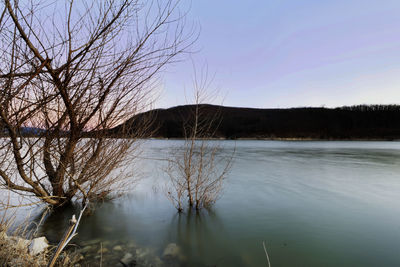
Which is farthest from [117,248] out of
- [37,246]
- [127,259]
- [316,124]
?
[316,124]

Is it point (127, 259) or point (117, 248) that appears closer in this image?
point (127, 259)

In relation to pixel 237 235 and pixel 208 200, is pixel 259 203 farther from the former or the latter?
pixel 237 235

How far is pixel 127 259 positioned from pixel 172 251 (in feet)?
2.76

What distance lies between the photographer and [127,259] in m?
3.81

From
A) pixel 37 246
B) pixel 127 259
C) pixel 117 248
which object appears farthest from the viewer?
pixel 117 248

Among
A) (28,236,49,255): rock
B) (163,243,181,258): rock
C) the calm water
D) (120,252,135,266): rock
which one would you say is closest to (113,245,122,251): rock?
(120,252,135,266): rock

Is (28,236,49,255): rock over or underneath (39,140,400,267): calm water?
over

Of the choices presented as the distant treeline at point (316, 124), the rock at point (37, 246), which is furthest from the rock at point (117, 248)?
the distant treeline at point (316, 124)

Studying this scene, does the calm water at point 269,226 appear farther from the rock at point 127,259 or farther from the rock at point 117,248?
the rock at point 127,259

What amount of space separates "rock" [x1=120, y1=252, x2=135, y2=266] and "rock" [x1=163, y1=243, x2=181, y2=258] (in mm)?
567

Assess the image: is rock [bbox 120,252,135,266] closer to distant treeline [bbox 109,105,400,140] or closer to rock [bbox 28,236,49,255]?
rock [bbox 28,236,49,255]

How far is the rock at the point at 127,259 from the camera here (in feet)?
12.1

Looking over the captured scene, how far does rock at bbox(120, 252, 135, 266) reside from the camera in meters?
3.69

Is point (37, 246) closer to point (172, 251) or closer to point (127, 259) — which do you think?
point (127, 259)
